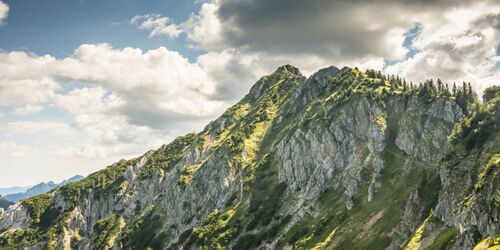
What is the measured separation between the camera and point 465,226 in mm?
101000

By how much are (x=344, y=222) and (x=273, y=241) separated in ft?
128

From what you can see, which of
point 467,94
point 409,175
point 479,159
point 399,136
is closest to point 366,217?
point 409,175

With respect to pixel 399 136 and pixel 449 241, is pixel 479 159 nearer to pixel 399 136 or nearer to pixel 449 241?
pixel 449 241

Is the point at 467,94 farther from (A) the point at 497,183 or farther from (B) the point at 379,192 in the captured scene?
(A) the point at 497,183

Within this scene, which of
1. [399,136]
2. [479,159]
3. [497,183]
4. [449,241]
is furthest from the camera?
[399,136]

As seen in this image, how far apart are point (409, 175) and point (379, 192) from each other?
13369 mm

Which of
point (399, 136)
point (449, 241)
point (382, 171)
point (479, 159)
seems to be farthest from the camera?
point (399, 136)

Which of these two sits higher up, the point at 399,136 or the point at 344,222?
the point at 399,136

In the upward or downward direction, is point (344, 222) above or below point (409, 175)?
below

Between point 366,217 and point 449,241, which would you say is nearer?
point 449,241

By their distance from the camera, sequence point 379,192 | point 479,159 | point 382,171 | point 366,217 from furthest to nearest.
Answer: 1. point 382,171
2. point 379,192
3. point 366,217
4. point 479,159

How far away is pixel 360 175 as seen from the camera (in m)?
183

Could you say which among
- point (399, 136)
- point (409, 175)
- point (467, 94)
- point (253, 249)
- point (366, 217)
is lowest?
point (253, 249)

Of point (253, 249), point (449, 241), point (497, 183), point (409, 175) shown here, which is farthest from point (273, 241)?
point (497, 183)
